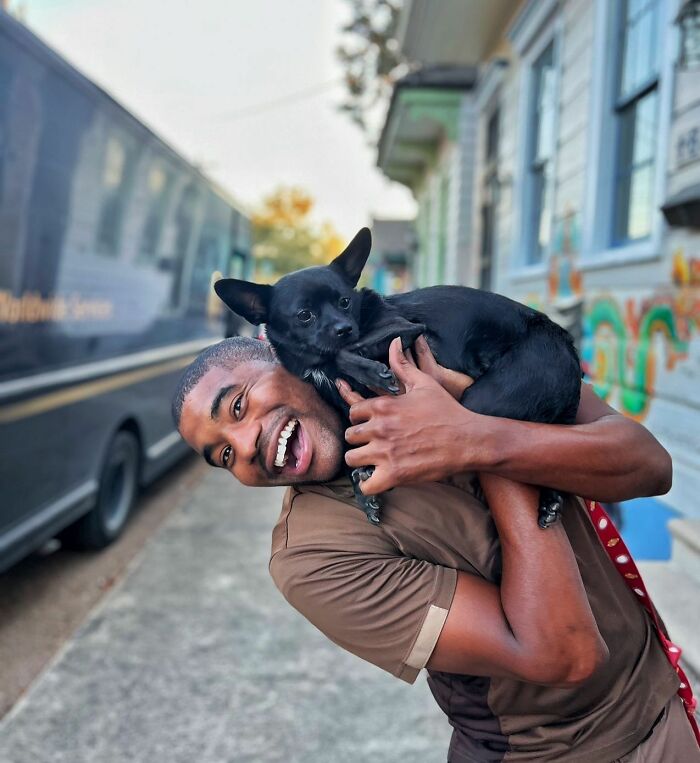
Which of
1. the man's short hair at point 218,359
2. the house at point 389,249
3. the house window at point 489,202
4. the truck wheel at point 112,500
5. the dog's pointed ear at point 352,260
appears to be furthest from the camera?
the house at point 389,249

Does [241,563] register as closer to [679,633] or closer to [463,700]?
[679,633]

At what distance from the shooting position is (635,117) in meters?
4.25

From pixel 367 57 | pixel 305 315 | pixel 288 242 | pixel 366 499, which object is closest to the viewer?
pixel 366 499

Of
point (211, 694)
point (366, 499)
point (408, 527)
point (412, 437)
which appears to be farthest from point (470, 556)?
point (211, 694)

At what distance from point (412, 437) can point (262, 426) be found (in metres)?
0.38

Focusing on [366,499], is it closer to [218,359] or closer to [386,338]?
[386,338]

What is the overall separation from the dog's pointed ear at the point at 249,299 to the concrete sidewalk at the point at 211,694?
6.71 feet

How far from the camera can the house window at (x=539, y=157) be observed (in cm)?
594

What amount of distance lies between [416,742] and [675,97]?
10.3 feet

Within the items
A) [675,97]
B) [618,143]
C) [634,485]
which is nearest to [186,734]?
[634,485]

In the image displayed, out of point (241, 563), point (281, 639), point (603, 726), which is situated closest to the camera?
point (603, 726)

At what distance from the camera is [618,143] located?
14.6 ft

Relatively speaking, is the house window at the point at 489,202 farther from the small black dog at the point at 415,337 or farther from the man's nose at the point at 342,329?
the man's nose at the point at 342,329

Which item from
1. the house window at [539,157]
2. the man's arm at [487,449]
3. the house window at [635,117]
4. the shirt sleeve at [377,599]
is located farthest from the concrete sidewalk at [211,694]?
the house window at [539,157]
